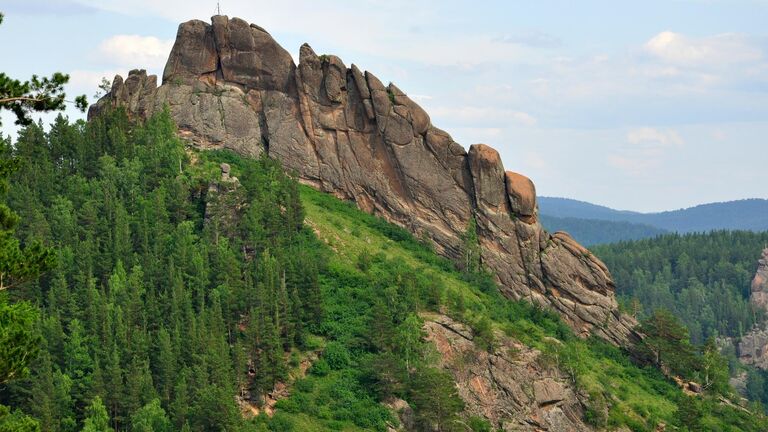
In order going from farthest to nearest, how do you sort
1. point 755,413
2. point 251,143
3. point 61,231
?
point 251,143
point 755,413
point 61,231

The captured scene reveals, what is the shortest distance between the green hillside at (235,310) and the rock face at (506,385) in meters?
1.53

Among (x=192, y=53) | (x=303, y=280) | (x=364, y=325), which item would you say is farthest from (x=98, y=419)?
(x=192, y=53)

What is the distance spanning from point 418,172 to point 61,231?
4252 centimetres

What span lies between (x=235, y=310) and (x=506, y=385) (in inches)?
1059

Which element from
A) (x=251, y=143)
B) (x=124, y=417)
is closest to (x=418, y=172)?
(x=251, y=143)

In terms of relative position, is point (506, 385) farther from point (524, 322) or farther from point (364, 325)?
point (364, 325)

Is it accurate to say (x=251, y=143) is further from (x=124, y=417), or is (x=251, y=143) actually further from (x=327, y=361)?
(x=124, y=417)

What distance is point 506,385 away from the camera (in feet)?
329

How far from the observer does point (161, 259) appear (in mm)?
101875

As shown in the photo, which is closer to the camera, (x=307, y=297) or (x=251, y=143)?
(x=307, y=297)

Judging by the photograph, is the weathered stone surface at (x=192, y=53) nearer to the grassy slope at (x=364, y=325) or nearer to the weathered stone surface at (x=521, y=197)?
the grassy slope at (x=364, y=325)

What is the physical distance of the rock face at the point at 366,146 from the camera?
4828 inches

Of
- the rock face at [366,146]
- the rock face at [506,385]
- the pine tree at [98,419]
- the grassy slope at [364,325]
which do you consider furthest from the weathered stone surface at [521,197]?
the pine tree at [98,419]

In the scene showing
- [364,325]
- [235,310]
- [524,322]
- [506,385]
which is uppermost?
[524,322]
